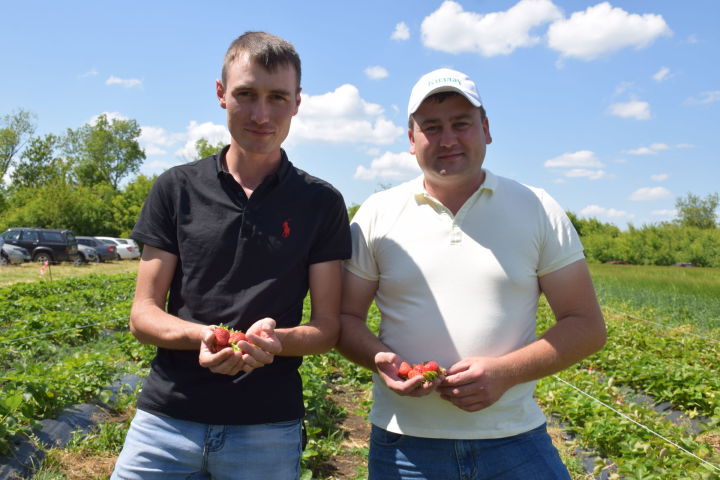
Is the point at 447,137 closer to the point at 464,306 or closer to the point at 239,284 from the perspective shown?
the point at 464,306

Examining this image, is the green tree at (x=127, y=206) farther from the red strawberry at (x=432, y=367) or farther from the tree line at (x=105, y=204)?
the red strawberry at (x=432, y=367)

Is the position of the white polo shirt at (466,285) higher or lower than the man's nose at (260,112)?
lower

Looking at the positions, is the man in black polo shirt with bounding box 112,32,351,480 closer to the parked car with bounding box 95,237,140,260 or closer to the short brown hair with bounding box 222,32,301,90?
the short brown hair with bounding box 222,32,301,90

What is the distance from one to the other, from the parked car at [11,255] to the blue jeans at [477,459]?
27066mm

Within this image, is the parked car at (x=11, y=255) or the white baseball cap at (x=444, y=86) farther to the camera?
the parked car at (x=11, y=255)

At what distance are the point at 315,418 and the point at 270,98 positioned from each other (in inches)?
159

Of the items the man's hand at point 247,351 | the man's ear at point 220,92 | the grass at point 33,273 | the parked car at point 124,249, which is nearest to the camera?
the man's hand at point 247,351

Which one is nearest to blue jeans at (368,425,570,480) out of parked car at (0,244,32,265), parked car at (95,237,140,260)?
parked car at (0,244,32,265)

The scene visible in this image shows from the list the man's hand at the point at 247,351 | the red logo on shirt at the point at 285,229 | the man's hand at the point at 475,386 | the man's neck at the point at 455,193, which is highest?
the man's neck at the point at 455,193

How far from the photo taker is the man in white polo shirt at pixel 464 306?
7.22 ft

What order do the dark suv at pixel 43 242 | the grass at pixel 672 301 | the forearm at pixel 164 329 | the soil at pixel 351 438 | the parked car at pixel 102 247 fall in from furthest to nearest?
the parked car at pixel 102 247
the dark suv at pixel 43 242
the grass at pixel 672 301
the soil at pixel 351 438
the forearm at pixel 164 329

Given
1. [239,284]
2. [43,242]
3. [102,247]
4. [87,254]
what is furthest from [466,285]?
[102,247]

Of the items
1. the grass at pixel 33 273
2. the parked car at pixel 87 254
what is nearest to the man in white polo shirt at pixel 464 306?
the grass at pixel 33 273

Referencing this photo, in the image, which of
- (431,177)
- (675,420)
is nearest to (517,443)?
(431,177)
